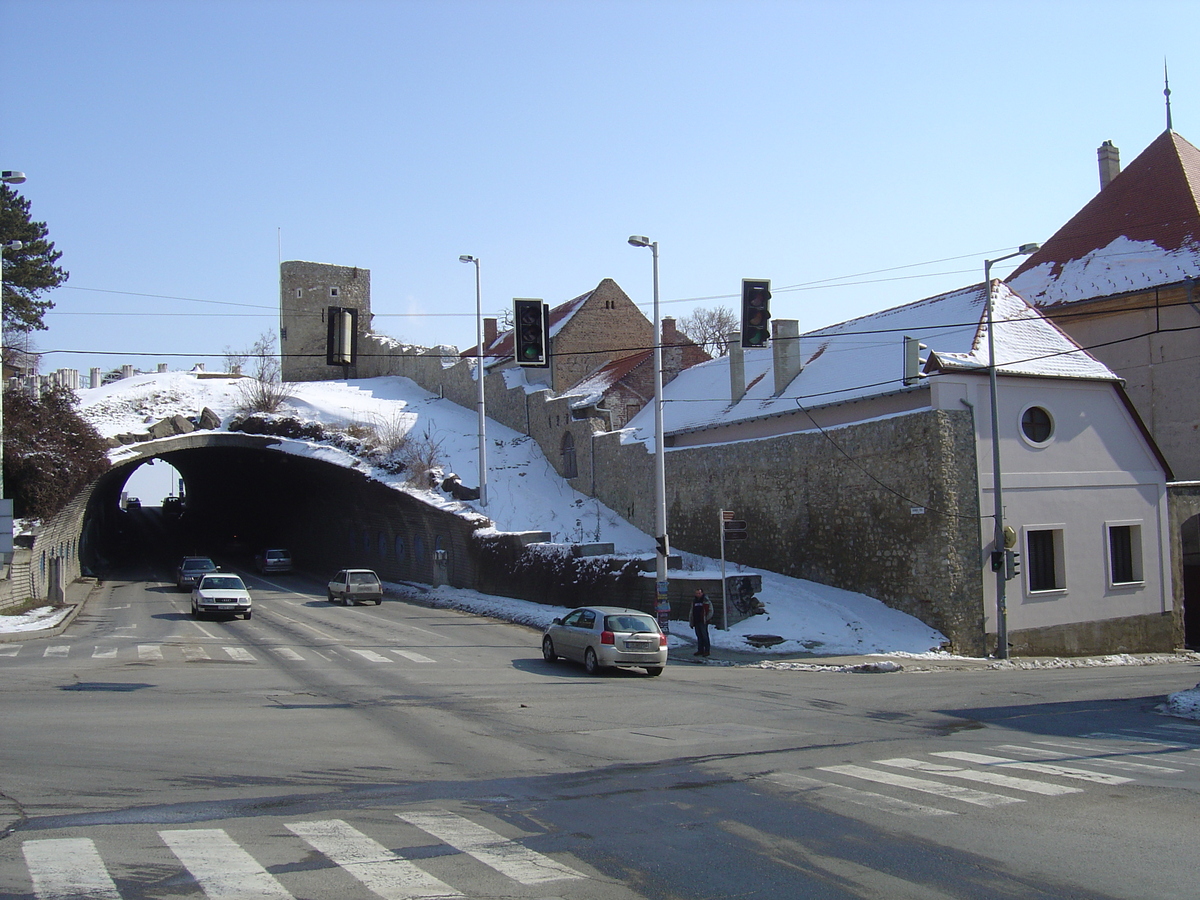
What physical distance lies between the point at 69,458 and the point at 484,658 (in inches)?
716

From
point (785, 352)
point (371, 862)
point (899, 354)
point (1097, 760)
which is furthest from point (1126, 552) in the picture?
point (371, 862)

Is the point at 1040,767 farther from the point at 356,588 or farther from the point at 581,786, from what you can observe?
the point at 356,588

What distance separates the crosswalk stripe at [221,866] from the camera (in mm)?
6199

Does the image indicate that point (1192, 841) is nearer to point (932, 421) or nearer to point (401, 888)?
point (401, 888)

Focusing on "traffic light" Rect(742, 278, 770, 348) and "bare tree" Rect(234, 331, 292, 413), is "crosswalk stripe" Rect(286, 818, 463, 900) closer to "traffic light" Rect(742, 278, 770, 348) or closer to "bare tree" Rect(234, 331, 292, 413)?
"traffic light" Rect(742, 278, 770, 348)

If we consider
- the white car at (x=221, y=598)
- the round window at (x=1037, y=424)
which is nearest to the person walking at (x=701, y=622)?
the round window at (x=1037, y=424)

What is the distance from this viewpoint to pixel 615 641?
64.0 feet

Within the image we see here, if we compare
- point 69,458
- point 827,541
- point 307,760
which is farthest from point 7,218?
point 307,760

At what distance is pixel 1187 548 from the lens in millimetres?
33375

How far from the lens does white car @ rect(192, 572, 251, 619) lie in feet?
97.6

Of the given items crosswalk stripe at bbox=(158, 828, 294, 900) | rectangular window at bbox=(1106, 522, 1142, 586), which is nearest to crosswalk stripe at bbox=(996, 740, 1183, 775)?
crosswalk stripe at bbox=(158, 828, 294, 900)

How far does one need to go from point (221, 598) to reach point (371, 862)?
82.0ft

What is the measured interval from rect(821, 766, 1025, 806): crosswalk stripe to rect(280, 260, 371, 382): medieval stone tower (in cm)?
5454

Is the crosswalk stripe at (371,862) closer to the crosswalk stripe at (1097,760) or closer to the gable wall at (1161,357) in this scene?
the crosswalk stripe at (1097,760)
